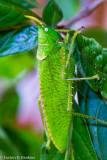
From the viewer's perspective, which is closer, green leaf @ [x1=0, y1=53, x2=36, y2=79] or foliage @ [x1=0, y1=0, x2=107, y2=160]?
foliage @ [x1=0, y1=0, x2=107, y2=160]

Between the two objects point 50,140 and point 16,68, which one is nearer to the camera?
point 50,140

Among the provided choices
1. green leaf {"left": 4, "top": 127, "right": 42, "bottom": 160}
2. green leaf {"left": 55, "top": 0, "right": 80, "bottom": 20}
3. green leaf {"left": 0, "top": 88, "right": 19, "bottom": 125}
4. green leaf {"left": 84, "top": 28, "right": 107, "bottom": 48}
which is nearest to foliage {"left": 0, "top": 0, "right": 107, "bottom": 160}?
green leaf {"left": 84, "top": 28, "right": 107, "bottom": 48}

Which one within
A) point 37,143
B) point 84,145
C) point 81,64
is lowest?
point 37,143

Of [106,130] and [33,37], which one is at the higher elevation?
[33,37]

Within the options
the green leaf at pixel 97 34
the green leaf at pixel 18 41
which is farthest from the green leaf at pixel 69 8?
the green leaf at pixel 18 41

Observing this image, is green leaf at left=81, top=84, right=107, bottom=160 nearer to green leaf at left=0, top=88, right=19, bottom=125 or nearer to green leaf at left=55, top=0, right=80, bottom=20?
green leaf at left=55, top=0, right=80, bottom=20

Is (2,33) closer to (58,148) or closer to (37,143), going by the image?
(58,148)

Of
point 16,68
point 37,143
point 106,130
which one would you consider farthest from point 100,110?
point 16,68
